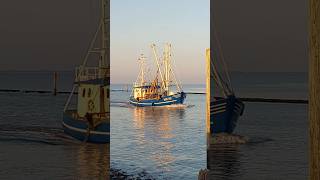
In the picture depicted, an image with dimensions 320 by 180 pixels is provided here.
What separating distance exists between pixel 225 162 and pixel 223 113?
4.08 metres

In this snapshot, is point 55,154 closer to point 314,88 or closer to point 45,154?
point 45,154

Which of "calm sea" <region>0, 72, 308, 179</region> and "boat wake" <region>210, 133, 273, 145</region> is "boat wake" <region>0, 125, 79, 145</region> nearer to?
"calm sea" <region>0, 72, 308, 179</region>

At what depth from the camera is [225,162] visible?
16.1 m

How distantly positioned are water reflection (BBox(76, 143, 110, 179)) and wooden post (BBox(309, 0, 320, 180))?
30.3ft

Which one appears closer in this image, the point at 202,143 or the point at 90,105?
the point at 202,143

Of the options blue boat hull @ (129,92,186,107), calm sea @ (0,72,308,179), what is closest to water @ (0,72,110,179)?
calm sea @ (0,72,308,179)

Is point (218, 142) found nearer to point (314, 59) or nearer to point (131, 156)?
point (131, 156)

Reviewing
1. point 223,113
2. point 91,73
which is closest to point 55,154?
point 91,73

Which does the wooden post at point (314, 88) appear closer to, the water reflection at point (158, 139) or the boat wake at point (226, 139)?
the water reflection at point (158, 139)

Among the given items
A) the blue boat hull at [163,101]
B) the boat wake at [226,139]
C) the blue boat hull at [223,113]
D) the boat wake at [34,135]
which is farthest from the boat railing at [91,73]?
the blue boat hull at [163,101]

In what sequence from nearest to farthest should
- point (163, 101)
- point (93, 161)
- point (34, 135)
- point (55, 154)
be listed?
point (93, 161) → point (55, 154) → point (34, 135) → point (163, 101)

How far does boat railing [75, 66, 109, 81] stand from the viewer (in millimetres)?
11547

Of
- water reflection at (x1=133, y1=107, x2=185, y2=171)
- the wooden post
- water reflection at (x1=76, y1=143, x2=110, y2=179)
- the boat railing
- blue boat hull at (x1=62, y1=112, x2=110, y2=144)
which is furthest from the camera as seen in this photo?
blue boat hull at (x1=62, y1=112, x2=110, y2=144)

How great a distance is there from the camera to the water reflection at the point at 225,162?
533 inches
